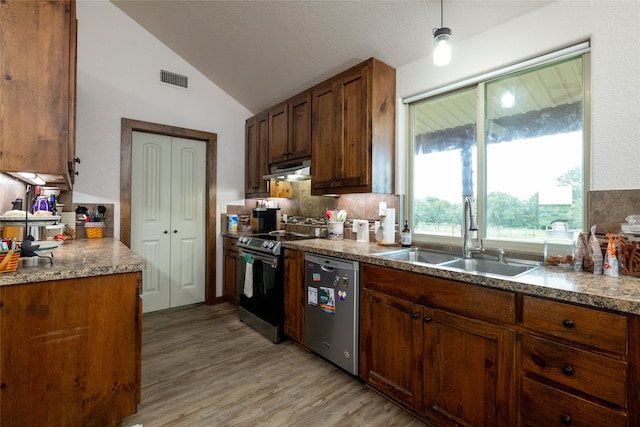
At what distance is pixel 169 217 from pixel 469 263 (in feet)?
11.0

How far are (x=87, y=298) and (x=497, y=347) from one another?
1999 mm

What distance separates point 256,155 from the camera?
3.94 metres

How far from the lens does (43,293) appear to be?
4.50ft

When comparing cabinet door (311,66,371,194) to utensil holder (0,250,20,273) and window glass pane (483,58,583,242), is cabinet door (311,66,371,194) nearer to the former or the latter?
window glass pane (483,58,583,242)

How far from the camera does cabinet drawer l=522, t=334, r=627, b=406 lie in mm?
1120

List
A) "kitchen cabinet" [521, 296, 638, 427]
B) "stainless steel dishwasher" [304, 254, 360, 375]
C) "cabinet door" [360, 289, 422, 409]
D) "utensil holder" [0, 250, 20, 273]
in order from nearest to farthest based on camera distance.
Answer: "kitchen cabinet" [521, 296, 638, 427]
"utensil holder" [0, 250, 20, 273]
"cabinet door" [360, 289, 422, 409]
"stainless steel dishwasher" [304, 254, 360, 375]

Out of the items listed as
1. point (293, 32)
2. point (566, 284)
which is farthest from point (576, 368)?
point (293, 32)

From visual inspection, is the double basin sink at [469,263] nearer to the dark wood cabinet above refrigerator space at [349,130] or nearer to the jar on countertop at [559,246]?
the jar on countertop at [559,246]

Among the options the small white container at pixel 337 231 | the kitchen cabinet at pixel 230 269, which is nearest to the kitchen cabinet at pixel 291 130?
the small white container at pixel 337 231

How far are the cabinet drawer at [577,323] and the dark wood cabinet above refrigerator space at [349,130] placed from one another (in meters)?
1.44

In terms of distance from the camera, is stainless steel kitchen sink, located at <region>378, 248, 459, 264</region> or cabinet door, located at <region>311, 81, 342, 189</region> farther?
cabinet door, located at <region>311, 81, 342, 189</region>

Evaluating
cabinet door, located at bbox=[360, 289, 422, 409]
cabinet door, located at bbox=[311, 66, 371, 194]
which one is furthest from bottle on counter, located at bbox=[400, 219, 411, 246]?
cabinet door, located at bbox=[360, 289, 422, 409]

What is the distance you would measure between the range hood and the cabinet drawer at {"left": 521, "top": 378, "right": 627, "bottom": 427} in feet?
7.74

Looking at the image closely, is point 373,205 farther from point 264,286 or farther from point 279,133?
point 279,133
